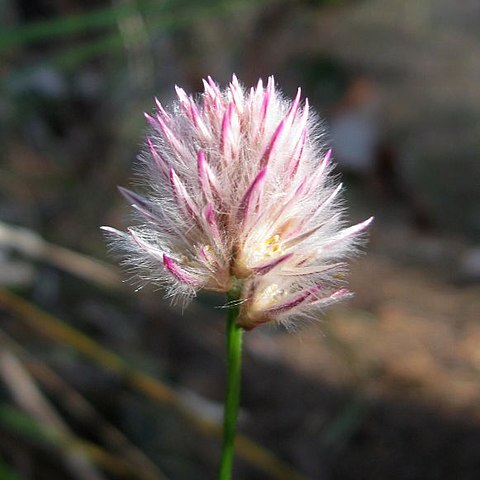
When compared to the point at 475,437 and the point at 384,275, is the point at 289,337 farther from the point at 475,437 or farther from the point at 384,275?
the point at 475,437

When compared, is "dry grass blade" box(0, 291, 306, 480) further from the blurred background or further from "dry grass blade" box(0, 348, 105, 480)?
"dry grass blade" box(0, 348, 105, 480)

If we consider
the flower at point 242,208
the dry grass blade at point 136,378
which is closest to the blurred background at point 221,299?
the dry grass blade at point 136,378

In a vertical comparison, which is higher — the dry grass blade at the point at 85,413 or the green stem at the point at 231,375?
the dry grass blade at the point at 85,413

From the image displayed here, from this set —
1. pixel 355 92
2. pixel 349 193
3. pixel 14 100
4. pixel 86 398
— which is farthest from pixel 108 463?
pixel 355 92

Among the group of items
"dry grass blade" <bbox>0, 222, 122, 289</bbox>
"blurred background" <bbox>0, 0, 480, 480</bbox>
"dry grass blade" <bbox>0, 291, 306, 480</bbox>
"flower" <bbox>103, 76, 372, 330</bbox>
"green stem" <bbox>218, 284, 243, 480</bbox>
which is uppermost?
"blurred background" <bbox>0, 0, 480, 480</bbox>

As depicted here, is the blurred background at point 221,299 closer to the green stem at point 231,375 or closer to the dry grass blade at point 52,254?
the dry grass blade at point 52,254

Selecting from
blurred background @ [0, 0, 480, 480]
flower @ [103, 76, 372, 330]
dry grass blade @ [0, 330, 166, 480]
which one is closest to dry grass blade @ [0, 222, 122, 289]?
blurred background @ [0, 0, 480, 480]

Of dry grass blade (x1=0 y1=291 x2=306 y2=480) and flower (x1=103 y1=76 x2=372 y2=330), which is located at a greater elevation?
dry grass blade (x1=0 y1=291 x2=306 y2=480)
